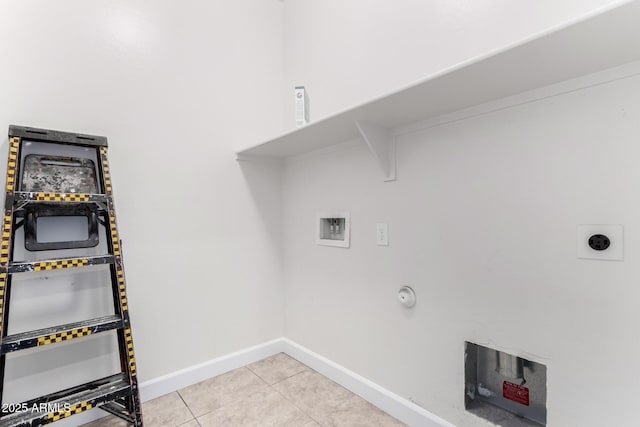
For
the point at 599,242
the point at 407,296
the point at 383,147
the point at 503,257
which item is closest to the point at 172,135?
the point at 383,147

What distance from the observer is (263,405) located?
169cm

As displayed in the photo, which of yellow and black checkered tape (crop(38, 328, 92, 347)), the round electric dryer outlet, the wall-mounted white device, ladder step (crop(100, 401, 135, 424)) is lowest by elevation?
ladder step (crop(100, 401, 135, 424))

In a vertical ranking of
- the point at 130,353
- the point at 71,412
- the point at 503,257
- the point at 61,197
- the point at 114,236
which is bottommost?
the point at 71,412

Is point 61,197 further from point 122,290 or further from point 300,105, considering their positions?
point 300,105

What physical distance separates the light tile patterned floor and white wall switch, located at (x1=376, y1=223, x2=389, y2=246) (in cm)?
87

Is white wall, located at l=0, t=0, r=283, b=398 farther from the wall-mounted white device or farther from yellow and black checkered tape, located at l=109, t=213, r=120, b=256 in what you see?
the wall-mounted white device

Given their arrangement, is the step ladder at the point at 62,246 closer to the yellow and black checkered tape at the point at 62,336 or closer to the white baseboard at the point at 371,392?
the yellow and black checkered tape at the point at 62,336

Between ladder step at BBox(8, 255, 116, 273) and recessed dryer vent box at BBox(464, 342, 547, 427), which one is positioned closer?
recessed dryer vent box at BBox(464, 342, 547, 427)

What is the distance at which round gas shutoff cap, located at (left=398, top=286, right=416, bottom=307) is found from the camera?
1.49 metres

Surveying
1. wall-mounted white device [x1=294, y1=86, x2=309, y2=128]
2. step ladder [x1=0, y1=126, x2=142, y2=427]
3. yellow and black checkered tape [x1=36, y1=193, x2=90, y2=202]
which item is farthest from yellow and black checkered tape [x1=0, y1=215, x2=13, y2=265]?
wall-mounted white device [x1=294, y1=86, x2=309, y2=128]

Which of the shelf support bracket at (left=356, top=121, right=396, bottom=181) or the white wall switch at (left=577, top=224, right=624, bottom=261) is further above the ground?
the shelf support bracket at (left=356, top=121, right=396, bottom=181)

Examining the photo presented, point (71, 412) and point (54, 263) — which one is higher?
point (54, 263)

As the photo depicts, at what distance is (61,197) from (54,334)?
582 millimetres

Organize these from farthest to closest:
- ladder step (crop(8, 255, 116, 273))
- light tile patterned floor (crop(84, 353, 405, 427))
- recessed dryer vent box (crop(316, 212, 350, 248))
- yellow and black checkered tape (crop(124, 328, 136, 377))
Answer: recessed dryer vent box (crop(316, 212, 350, 248)), light tile patterned floor (crop(84, 353, 405, 427)), yellow and black checkered tape (crop(124, 328, 136, 377)), ladder step (crop(8, 255, 116, 273))
